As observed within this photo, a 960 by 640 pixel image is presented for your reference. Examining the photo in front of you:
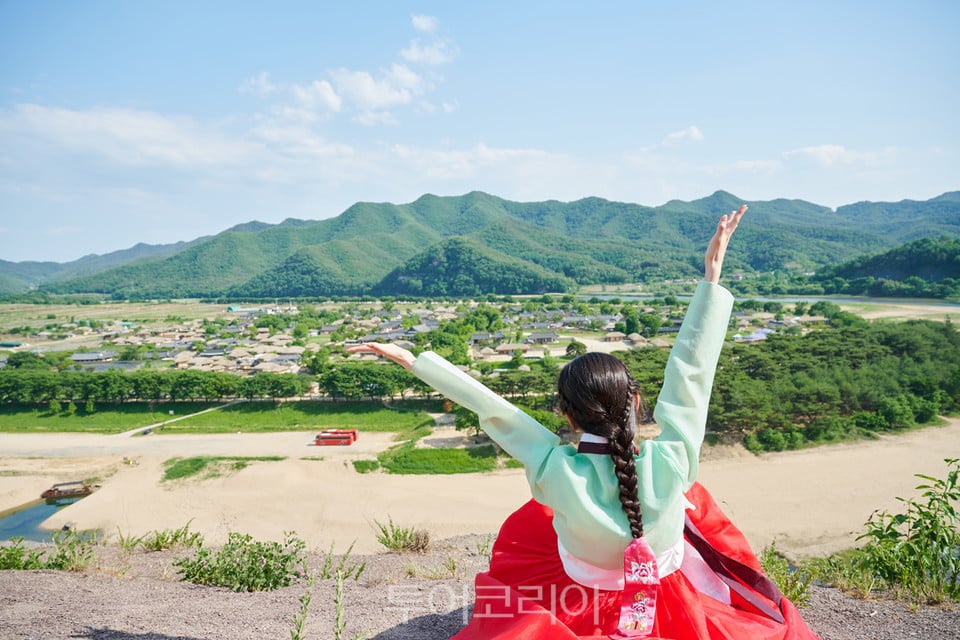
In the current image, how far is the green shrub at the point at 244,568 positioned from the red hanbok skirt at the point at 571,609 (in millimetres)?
3371

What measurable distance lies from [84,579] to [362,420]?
56.1 ft

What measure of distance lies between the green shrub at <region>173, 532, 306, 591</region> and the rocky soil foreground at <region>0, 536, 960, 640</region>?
0.43 ft

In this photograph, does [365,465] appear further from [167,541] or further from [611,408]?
[611,408]

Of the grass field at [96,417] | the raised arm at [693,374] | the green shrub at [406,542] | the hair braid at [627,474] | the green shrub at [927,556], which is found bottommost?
the grass field at [96,417]

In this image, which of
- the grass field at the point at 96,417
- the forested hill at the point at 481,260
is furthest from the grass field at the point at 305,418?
the forested hill at the point at 481,260

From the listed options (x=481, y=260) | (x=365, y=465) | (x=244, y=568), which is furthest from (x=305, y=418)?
(x=481, y=260)

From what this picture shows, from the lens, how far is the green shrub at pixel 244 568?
4.38 metres

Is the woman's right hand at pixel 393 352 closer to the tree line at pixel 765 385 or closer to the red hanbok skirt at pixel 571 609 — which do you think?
the red hanbok skirt at pixel 571 609

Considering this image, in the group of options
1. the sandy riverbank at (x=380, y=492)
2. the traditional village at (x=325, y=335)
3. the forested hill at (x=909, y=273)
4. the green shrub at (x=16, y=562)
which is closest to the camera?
the green shrub at (x=16, y=562)

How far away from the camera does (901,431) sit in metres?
17.5

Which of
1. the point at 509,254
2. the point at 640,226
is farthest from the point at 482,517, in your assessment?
the point at 640,226

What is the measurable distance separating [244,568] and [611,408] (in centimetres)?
424

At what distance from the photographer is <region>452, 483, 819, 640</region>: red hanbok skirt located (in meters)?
1.52

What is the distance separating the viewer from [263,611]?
374 cm
